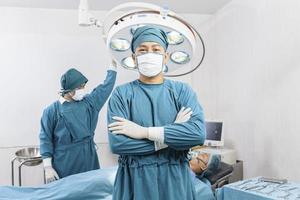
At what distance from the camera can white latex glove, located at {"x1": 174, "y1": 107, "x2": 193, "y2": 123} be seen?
1.29 metres

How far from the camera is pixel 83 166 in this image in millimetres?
2660

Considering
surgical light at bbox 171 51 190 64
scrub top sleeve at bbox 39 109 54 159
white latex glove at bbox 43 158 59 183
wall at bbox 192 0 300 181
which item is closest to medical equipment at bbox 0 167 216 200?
white latex glove at bbox 43 158 59 183

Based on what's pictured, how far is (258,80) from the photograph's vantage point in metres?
2.82

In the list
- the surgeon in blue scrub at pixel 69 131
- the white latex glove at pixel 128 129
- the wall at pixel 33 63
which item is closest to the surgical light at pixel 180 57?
the white latex glove at pixel 128 129

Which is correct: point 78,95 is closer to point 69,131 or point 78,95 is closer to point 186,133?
point 69,131

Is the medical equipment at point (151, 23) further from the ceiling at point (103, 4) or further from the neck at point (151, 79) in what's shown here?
the ceiling at point (103, 4)

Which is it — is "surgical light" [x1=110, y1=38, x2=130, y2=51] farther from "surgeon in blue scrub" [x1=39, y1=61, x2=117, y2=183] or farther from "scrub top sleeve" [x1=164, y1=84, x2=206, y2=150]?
"surgeon in blue scrub" [x1=39, y1=61, x2=117, y2=183]

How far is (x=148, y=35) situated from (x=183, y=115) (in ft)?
1.14

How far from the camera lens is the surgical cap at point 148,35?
4.34 ft

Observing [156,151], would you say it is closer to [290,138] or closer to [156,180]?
[156,180]

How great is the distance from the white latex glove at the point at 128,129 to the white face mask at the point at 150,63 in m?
0.22

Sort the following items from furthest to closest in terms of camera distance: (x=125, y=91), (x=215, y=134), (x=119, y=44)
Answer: (x=215, y=134) → (x=119, y=44) → (x=125, y=91)

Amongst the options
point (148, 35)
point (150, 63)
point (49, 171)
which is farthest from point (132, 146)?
point (49, 171)

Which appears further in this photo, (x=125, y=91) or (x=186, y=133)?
(x=125, y=91)
